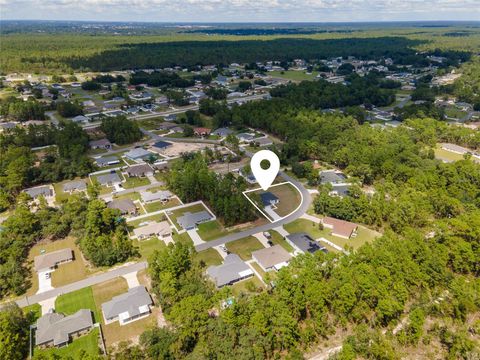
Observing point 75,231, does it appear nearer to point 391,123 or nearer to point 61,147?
point 61,147

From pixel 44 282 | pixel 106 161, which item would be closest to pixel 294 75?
pixel 106 161

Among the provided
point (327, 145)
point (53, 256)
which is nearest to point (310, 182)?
point (327, 145)

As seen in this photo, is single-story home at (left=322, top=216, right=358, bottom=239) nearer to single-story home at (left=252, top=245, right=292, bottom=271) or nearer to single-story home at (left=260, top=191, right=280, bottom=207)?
single-story home at (left=252, top=245, right=292, bottom=271)

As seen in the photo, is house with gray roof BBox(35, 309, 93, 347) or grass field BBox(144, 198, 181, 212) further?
grass field BBox(144, 198, 181, 212)

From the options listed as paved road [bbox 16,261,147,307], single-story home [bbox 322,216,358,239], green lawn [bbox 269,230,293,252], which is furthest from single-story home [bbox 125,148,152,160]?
single-story home [bbox 322,216,358,239]

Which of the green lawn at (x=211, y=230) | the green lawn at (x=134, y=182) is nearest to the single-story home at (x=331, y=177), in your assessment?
the green lawn at (x=211, y=230)

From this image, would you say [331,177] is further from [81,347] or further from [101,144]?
[101,144]

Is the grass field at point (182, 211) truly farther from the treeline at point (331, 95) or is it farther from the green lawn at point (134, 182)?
the treeline at point (331, 95)
